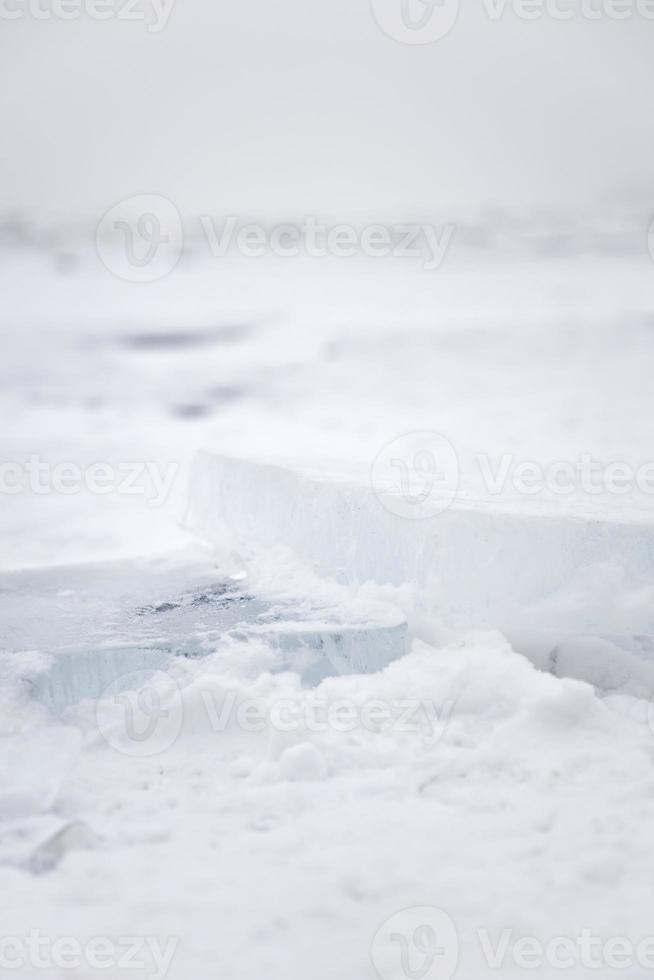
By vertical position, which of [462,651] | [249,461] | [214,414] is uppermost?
[214,414]

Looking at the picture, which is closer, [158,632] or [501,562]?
[158,632]

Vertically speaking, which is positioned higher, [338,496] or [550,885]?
[338,496]

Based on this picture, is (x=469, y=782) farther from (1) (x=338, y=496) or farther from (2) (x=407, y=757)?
(1) (x=338, y=496)

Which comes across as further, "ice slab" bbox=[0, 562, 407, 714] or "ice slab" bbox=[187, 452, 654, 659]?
"ice slab" bbox=[187, 452, 654, 659]

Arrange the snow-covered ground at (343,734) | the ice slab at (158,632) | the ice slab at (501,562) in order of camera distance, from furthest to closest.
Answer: the ice slab at (501,562), the ice slab at (158,632), the snow-covered ground at (343,734)

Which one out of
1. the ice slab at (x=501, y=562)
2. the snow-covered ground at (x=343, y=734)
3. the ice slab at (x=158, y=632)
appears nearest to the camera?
the snow-covered ground at (x=343, y=734)

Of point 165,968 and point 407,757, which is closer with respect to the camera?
point 165,968

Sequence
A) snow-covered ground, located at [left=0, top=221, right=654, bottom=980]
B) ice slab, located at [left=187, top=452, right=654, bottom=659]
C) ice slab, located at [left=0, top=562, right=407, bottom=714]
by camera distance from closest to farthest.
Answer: snow-covered ground, located at [left=0, top=221, right=654, bottom=980]
ice slab, located at [left=0, top=562, right=407, bottom=714]
ice slab, located at [left=187, top=452, right=654, bottom=659]

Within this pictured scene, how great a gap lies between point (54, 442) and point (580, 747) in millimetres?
12460

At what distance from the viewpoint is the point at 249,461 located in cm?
565

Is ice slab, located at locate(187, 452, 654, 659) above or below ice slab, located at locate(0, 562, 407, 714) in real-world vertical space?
above

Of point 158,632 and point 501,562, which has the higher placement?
point 501,562

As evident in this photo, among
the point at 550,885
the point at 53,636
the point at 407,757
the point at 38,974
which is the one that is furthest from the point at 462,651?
the point at 38,974

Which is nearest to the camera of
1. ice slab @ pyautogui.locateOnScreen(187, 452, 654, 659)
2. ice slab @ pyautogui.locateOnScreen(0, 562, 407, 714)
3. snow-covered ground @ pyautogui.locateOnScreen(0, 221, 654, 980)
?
snow-covered ground @ pyautogui.locateOnScreen(0, 221, 654, 980)
